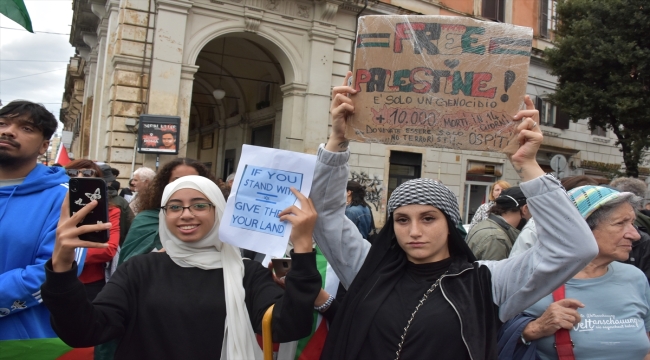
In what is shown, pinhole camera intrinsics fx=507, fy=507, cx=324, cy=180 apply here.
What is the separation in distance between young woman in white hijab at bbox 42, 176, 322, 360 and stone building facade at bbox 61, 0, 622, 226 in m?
11.3

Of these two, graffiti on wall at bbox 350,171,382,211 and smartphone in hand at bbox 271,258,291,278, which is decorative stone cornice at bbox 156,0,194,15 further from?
smartphone in hand at bbox 271,258,291,278

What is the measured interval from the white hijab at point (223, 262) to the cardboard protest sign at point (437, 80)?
77 centimetres

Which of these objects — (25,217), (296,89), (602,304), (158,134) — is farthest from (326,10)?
(602,304)

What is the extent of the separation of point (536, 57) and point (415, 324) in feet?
65.6

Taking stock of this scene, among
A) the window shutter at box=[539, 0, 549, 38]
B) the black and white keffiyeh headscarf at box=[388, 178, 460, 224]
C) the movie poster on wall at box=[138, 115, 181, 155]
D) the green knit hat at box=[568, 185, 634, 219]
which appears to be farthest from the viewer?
the window shutter at box=[539, 0, 549, 38]

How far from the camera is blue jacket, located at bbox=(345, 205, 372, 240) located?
638cm

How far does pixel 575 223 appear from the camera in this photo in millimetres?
1936

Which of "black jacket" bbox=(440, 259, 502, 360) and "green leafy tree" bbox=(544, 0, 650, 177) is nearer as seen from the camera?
"black jacket" bbox=(440, 259, 502, 360)

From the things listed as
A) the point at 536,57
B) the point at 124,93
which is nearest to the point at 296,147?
Result: the point at 124,93

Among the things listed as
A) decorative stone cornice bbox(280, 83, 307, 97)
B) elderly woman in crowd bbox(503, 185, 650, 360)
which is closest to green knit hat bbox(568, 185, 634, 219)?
elderly woman in crowd bbox(503, 185, 650, 360)

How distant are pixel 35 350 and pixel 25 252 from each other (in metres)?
0.46

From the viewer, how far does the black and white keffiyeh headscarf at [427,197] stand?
81.6 inches

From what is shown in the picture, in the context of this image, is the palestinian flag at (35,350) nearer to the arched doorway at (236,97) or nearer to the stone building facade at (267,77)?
the stone building facade at (267,77)

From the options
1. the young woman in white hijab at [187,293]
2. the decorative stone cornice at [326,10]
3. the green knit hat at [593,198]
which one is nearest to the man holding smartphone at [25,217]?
the young woman in white hijab at [187,293]
